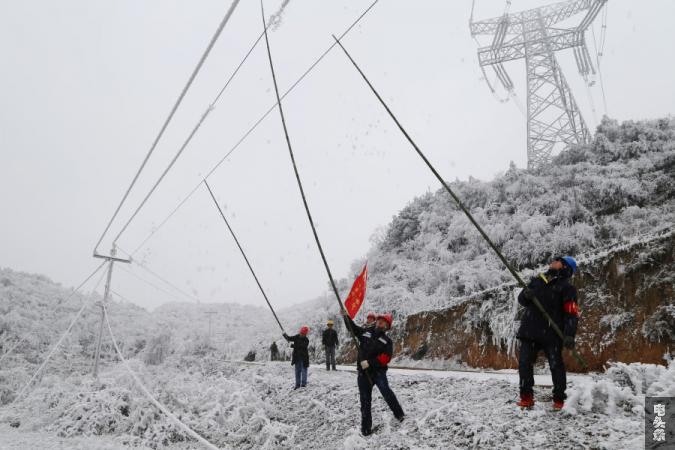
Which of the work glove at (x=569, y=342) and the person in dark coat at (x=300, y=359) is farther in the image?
the person in dark coat at (x=300, y=359)

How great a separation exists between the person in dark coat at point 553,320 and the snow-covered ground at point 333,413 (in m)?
0.24

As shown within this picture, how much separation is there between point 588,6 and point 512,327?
1877 centimetres

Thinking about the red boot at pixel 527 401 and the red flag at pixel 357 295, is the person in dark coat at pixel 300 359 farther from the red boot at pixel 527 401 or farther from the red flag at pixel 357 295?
the red boot at pixel 527 401

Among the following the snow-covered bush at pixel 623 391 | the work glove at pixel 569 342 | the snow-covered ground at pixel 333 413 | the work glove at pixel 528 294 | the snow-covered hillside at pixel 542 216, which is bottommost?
the snow-covered ground at pixel 333 413

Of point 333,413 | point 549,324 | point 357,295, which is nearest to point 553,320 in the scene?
point 549,324

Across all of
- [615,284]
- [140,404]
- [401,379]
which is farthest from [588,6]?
[140,404]

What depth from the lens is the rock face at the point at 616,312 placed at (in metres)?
7.00

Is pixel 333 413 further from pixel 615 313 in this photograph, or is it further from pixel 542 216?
pixel 542 216

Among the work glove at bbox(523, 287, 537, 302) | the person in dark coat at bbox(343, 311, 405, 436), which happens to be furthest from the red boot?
the person in dark coat at bbox(343, 311, 405, 436)

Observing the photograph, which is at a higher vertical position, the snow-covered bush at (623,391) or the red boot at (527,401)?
the snow-covered bush at (623,391)

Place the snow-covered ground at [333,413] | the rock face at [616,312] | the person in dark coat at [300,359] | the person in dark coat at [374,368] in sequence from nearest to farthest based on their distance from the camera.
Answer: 1. the snow-covered ground at [333,413]
2. the person in dark coat at [374,368]
3. the rock face at [616,312]
4. the person in dark coat at [300,359]

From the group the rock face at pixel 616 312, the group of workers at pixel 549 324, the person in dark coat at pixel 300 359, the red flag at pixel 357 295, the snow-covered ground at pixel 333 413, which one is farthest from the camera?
the red flag at pixel 357 295

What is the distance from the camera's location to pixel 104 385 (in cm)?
1191

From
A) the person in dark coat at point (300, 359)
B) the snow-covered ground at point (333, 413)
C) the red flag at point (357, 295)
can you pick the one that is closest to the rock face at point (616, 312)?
the snow-covered ground at point (333, 413)
